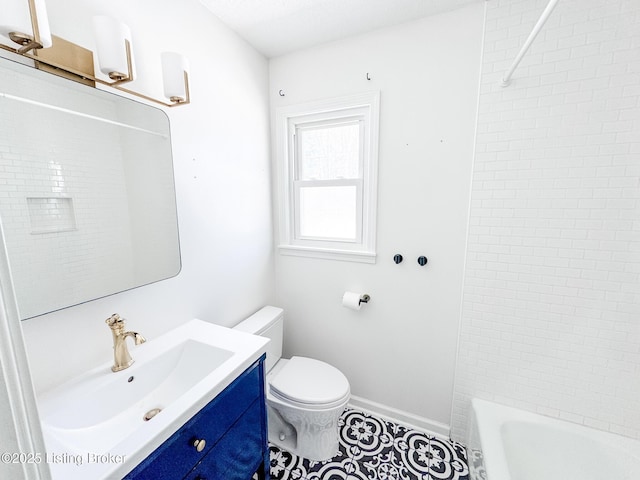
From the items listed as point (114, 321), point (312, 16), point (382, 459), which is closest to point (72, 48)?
point (114, 321)

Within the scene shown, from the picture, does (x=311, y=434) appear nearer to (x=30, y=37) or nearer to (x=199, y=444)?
(x=199, y=444)

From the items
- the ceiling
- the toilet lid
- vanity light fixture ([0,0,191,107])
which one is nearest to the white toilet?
the toilet lid

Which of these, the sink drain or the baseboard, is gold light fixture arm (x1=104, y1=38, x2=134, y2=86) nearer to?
the sink drain

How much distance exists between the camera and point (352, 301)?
69.9 inches

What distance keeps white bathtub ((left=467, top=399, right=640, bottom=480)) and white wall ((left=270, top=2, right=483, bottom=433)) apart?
0.99 ft

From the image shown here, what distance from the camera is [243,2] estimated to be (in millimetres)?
1374

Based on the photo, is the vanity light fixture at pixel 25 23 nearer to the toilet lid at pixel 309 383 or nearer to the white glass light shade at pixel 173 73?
the white glass light shade at pixel 173 73

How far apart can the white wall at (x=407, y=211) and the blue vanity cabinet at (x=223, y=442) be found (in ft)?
2.68

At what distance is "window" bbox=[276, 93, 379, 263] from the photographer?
5.72ft

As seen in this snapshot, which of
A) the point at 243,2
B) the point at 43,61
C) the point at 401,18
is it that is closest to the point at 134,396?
the point at 43,61

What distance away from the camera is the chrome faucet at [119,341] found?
3.37ft

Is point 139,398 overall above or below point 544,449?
above

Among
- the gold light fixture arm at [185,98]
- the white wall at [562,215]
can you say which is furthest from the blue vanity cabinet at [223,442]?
the white wall at [562,215]

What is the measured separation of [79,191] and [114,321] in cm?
48
